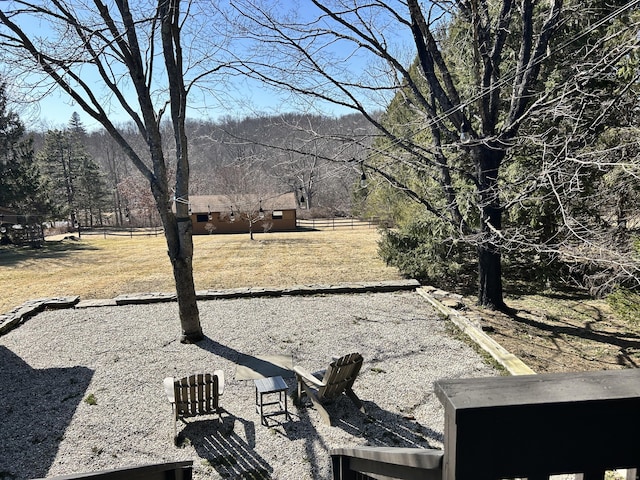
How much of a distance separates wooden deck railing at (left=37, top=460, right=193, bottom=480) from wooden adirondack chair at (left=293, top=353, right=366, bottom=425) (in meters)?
2.94

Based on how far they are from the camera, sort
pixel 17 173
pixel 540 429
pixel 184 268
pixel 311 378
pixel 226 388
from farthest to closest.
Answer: pixel 17 173
pixel 184 268
pixel 226 388
pixel 311 378
pixel 540 429

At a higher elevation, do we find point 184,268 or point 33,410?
point 184,268

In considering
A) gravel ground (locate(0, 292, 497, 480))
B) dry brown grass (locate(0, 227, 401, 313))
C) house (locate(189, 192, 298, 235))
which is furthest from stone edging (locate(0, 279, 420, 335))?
house (locate(189, 192, 298, 235))

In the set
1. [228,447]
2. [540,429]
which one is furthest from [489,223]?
[540,429]

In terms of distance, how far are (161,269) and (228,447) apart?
40.8ft

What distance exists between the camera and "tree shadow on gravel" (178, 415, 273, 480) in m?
3.72

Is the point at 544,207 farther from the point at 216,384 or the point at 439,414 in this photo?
the point at 216,384

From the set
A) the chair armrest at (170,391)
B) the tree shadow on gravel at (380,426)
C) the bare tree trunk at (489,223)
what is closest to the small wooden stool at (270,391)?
the tree shadow on gravel at (380,426)

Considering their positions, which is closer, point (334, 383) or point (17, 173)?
point (334, 383)

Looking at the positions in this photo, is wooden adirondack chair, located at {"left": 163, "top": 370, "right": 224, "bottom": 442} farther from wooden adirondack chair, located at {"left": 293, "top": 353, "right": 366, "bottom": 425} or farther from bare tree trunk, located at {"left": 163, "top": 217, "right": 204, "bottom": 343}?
bare tree trunk, located at {"left": 163, "top": 217, "right": 204, "bottom": 343}

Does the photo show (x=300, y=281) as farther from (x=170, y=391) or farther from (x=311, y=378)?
(x=170, y=391)

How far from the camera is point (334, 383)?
4.51 m

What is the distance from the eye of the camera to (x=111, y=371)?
5.80 m

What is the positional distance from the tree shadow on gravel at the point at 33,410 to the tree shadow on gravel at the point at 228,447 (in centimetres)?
139
